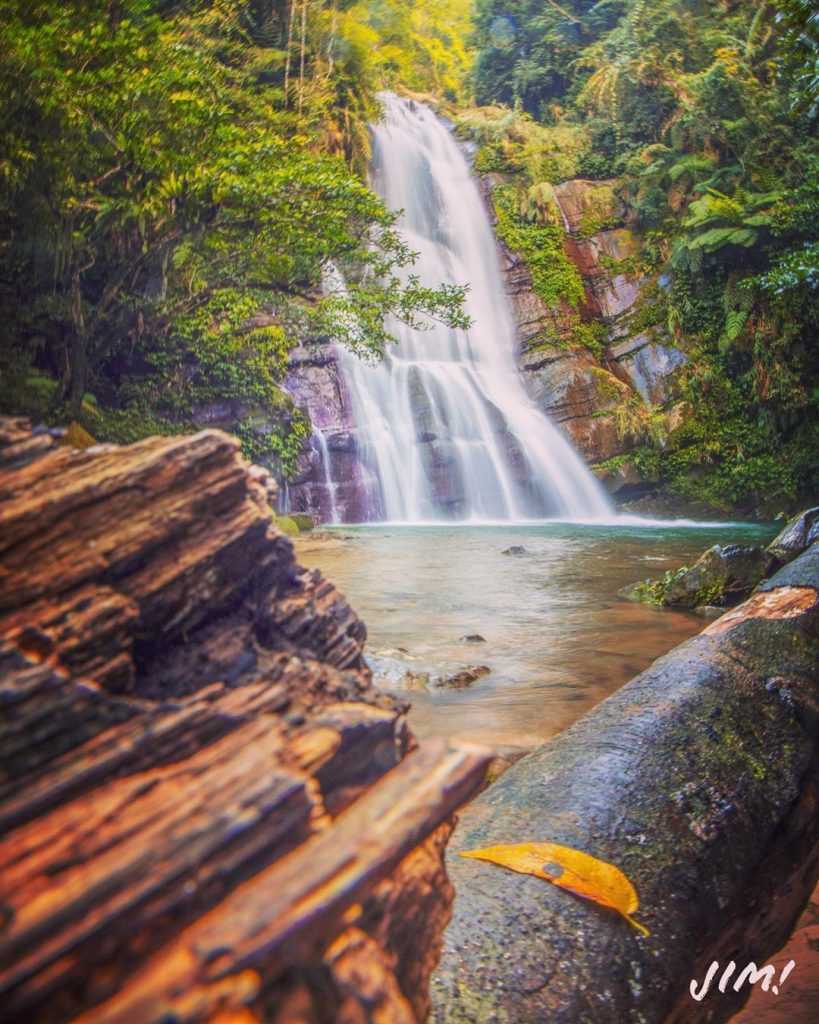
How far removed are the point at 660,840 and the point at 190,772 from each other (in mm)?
1278

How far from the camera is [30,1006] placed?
60 cm

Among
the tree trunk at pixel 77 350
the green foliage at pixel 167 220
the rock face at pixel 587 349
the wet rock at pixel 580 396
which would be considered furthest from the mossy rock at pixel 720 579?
the wet rock at pixel 580 396

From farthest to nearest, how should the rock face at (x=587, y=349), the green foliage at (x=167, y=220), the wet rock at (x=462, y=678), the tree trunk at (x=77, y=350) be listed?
1. the rock face at (x=587, y=349)
2. the tree trunk at (x=77, y=350)
3. the green foliage at (x=167, y=220)
4. the wet rock at (x=462, y=678)

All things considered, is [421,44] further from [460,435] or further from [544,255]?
[460,435]

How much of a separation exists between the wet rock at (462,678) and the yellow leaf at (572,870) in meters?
2.84

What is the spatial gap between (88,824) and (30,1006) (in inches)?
6.5

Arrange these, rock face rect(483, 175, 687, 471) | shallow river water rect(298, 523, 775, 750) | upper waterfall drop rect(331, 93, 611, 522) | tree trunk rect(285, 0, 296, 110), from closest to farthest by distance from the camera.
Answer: shallow river water rect(298, 523, 775, 750), upper waterfall drop rect(331, 93, 611, 522), tree trunk rect(285, 0, 296, 110), rock face rect(483, 175, 687, 471)

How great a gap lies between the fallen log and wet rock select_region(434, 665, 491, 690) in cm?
214

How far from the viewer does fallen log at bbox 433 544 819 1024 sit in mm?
1340

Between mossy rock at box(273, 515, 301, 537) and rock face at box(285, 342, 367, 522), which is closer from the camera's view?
mossy rock at box(273, 515, 301, 537)

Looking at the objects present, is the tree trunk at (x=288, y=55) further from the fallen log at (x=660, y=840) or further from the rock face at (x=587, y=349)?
the fallen log at (x=660, y=840)

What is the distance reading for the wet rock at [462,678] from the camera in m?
4.52
